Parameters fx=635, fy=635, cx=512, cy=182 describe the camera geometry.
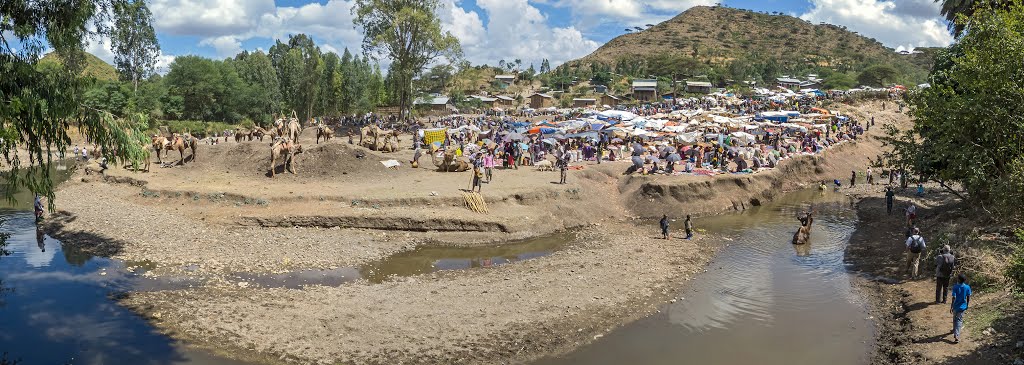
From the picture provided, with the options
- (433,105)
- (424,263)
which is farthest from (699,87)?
(424,263)

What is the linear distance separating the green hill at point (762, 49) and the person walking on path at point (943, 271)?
4554 inches

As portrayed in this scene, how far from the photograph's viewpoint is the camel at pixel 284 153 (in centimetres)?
2922

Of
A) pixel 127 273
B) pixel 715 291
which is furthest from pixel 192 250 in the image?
pixel 715 291

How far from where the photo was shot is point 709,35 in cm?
19000

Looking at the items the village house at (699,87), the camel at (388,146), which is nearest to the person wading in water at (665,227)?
the camel at (388,146)

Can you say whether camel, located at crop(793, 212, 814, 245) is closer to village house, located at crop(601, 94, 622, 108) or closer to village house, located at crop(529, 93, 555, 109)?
village house, located at crop(601, 94, 622, 108)

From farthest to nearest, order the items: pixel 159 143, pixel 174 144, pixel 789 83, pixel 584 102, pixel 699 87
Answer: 1. pixel 789 83
2. pixel 699 87
3. pixel 584 102
4. pixel 174 144
5. pixel 159 143

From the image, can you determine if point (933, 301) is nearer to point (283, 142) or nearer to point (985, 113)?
point (985, 113)

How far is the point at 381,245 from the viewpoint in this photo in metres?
22.0

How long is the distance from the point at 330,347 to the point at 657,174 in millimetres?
22086

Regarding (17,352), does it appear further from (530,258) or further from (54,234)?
(530,258)

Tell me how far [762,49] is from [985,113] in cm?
16609

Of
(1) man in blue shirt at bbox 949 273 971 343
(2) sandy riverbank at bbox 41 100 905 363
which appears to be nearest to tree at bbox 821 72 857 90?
(2) sandy riverbank at bbox 41 100 905 363

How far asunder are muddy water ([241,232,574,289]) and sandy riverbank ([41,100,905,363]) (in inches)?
18.8
